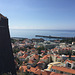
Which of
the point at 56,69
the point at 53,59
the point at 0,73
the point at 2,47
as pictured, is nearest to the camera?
the point at 0,73

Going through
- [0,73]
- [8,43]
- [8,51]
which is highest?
[8,43]

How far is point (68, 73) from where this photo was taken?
21.6 ft

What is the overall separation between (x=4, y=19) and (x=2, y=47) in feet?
2.84

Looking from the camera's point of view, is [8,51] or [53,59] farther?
[53,59]

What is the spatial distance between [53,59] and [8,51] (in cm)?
901

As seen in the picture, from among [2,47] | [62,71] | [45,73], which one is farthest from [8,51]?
[62,71]

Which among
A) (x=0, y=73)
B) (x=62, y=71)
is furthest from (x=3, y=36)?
(x=62, y=71)

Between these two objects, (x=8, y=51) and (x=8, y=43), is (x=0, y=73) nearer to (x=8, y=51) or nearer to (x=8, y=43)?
(x=8, y=51)

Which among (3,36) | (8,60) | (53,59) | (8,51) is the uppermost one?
(3,36)

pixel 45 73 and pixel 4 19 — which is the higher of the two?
pixel 4 19

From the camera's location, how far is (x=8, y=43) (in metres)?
3.15

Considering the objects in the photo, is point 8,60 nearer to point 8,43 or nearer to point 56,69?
point 8,43

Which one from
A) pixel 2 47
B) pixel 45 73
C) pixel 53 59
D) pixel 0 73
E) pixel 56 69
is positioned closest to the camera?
pixel 0 73

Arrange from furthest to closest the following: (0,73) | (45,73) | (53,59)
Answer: (53,59)
(45,73)
(0,73)
